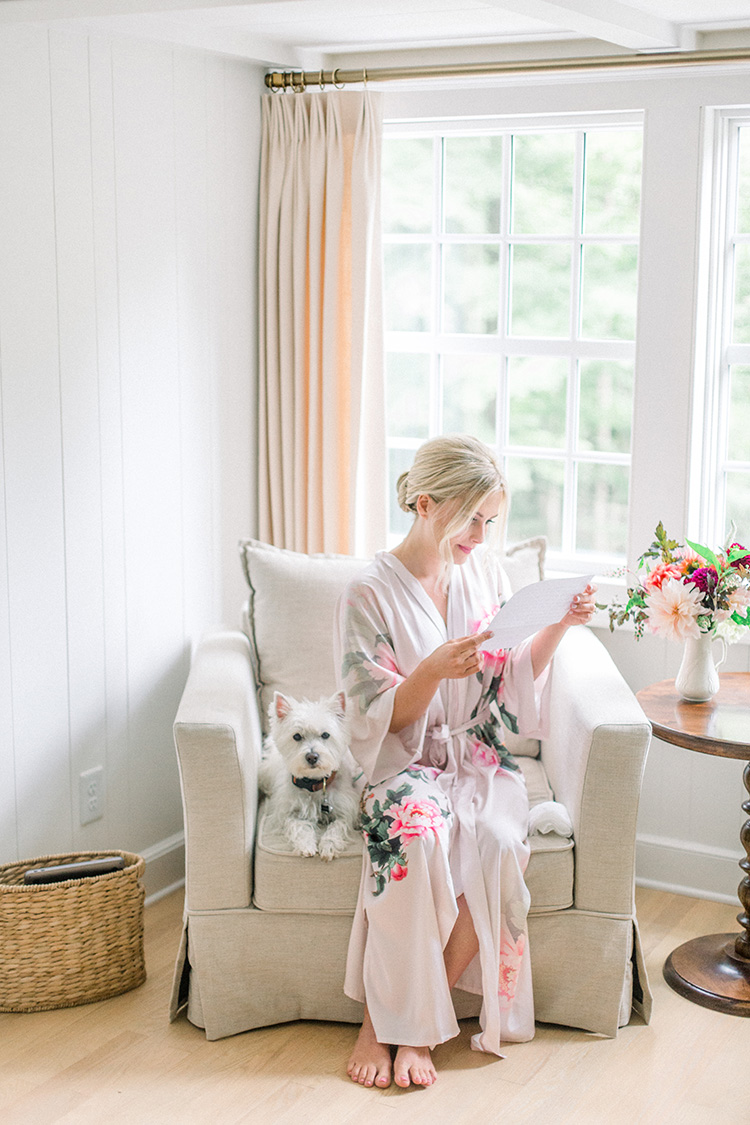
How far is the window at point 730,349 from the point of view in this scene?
120 inches

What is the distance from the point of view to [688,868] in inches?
127

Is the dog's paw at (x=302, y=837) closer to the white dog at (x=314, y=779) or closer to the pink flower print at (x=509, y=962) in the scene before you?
the white dog at (x=314, y=779)

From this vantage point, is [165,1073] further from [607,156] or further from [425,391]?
[607,156]

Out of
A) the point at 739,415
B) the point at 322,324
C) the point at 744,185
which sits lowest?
the point at 739,415

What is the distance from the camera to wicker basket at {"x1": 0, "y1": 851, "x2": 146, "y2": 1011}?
2.57 m

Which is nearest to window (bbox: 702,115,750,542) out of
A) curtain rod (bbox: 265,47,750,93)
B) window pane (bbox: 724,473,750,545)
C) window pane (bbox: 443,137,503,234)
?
window pane (bbox: 724,473,750,545)

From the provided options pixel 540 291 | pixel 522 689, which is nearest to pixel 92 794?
pixel 522 689

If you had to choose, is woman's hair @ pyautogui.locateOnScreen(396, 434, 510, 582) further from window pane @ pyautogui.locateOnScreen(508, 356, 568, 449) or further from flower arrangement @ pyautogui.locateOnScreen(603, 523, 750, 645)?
window pane @ pyautogui.locateOnScreen(508, 356, 568, 449)

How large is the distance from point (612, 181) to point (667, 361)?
1.77ft

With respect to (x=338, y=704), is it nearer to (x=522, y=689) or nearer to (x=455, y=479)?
(x=522, y=689)

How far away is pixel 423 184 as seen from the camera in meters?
3.46

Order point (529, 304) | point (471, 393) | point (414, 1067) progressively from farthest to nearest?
point (471, 393)
point (529, 304)
point (414, 1067)

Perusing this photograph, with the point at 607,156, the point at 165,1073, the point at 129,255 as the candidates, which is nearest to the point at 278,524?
the point at 129,255

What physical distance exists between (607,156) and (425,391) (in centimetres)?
83
